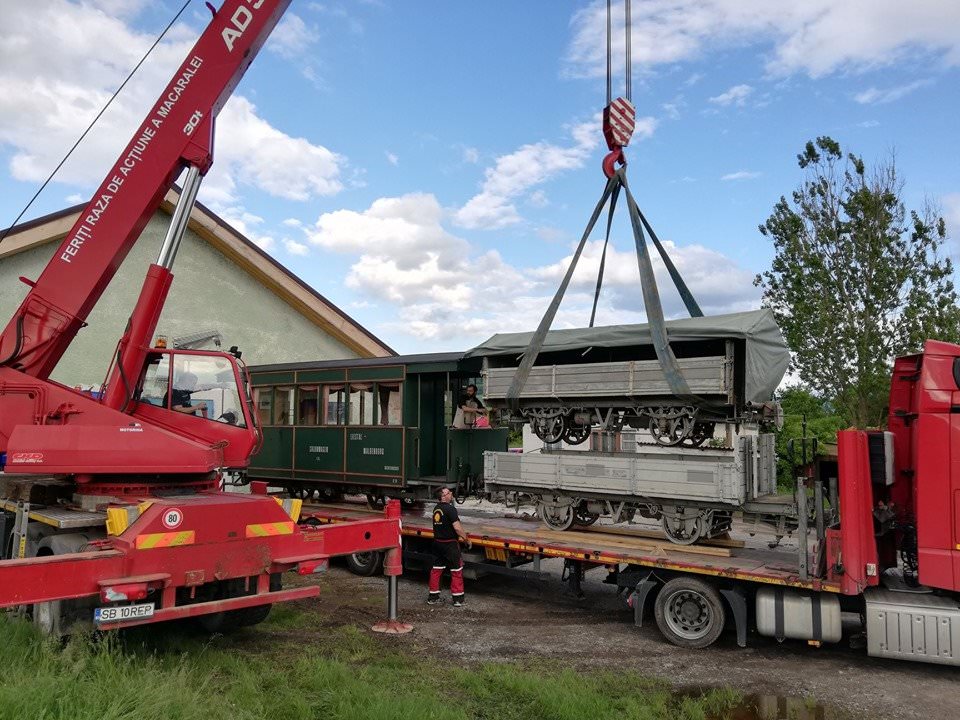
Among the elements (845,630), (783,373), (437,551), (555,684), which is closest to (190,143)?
(437,551)

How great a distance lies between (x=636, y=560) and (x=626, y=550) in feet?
1.44

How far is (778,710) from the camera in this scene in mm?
6391

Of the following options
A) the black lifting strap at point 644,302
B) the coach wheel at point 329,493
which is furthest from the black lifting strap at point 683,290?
the coach wheel at point 329,493

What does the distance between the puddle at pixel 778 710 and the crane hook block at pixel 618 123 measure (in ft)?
21.1

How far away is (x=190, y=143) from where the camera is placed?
866 centimetres

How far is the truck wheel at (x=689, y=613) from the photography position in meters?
7.95

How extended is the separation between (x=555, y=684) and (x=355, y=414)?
737 centimetres

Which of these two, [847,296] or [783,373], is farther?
[847,296]

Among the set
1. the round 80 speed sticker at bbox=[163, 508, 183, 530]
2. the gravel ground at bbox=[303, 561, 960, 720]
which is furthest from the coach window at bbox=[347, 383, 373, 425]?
the round 80 speed sticker at bbox=[163, 508, 183, 530]

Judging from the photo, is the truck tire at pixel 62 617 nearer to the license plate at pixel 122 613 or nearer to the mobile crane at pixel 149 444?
the mobile crane at pixel 149 444

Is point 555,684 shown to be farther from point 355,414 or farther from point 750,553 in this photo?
point 355,414

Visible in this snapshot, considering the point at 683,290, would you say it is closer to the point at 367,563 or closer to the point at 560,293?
the point at 560,293

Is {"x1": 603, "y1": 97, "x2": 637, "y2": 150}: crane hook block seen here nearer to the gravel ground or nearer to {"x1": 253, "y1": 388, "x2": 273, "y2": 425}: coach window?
the gravel ground

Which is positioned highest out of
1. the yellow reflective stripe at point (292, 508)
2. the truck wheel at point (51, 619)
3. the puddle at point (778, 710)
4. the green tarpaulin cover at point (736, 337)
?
the green tarpaulin cover at point (736, 337)
